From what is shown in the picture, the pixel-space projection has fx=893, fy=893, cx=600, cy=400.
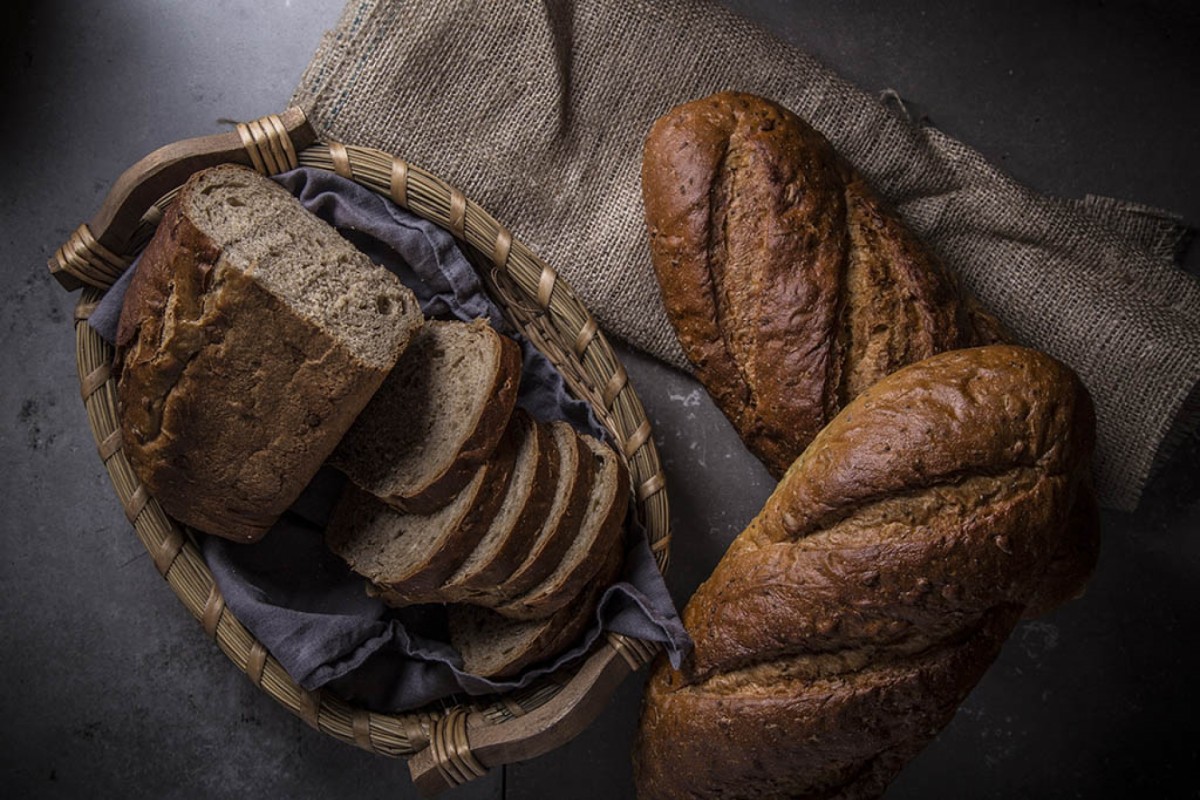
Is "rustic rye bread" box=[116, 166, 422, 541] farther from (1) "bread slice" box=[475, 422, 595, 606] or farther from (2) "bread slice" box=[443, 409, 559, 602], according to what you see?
(1) "bread slice" box=[475, 422, 595, 606]

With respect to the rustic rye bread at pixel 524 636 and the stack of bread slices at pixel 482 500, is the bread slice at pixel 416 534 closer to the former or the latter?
the stack of bread slices at pixel 482 500

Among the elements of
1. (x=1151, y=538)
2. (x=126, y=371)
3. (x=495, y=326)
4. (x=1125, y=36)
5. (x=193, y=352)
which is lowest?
(x=126, y=371)

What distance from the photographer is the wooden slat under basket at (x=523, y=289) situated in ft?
7.50

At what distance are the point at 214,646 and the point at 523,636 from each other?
3.44 feet

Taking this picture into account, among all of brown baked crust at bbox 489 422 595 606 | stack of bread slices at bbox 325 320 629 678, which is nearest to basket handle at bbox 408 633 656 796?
stack of bread slices at bbox 325 320 629 678

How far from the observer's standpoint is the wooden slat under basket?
2.29 metres

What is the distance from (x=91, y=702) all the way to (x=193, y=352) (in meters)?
1.39

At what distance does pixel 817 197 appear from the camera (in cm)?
234

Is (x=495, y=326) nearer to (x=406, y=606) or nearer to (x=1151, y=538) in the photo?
(x=406, y=606)

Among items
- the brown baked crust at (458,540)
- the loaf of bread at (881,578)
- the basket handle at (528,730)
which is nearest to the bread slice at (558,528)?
the brown baked crust at (458,540)

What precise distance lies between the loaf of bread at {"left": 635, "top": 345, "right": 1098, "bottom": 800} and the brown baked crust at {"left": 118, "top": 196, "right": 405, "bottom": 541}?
42.6 inches

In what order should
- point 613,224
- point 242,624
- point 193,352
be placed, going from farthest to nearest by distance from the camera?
point 613,224 → point 242,624 → point 193,352

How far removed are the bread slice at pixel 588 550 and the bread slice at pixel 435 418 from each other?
1.02ft

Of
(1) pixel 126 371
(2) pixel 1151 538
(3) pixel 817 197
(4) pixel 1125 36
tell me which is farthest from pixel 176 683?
(4) pixel 1125 36
